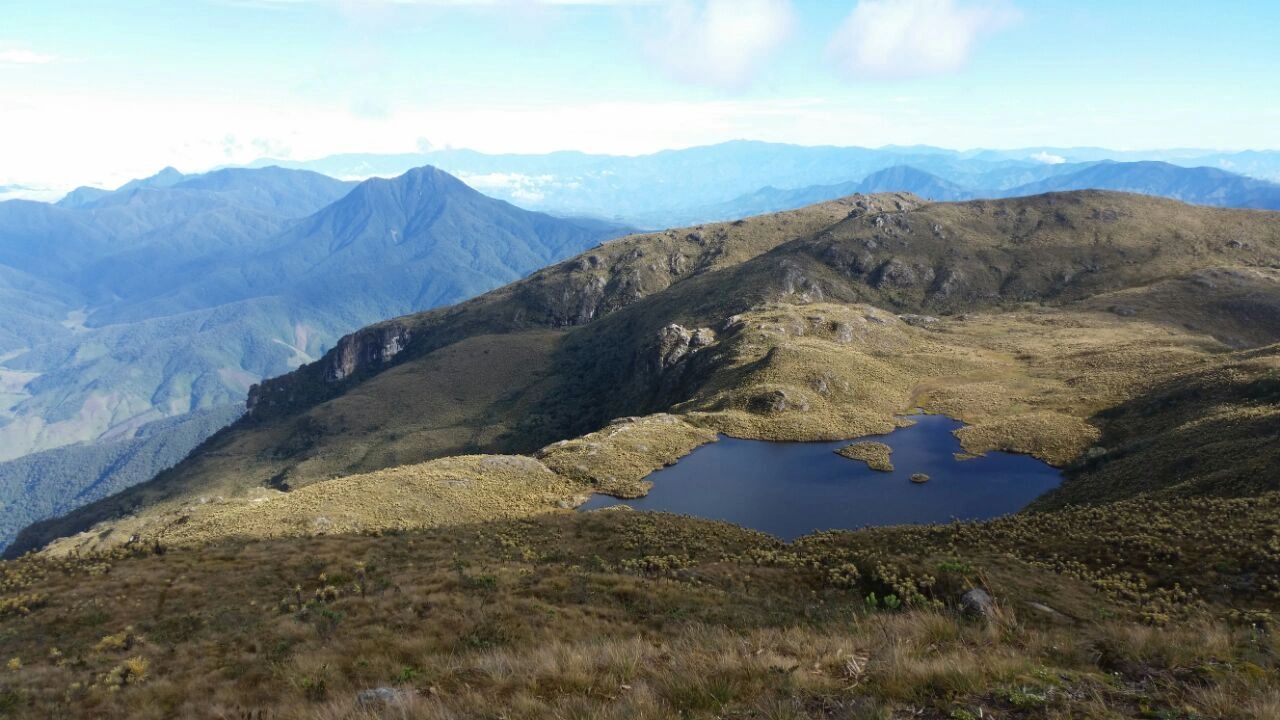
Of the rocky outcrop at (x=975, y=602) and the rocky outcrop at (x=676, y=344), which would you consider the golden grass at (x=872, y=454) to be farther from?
the rocky outcrop at (x=676, y=344)

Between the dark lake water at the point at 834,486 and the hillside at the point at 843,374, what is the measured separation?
3.10 meters

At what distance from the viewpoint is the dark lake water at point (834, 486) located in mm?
48750

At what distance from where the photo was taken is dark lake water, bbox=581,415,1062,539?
1919 inches

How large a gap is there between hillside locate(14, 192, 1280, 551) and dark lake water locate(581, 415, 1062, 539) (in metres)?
3.10

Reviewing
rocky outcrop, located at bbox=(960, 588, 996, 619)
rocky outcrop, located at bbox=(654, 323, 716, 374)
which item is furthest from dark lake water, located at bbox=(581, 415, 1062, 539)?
rocky outcrop, located at bbox=(654, 323, 716, 374)

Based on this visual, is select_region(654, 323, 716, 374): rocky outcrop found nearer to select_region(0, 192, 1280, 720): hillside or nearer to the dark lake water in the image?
select_region(0, 192, 1280, 720): hillside

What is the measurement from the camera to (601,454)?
64375 mm

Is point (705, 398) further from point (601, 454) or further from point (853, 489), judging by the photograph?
point (853, 489)

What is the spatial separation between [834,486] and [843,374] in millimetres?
33876

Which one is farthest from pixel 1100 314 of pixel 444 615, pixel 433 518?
pixel 444 615

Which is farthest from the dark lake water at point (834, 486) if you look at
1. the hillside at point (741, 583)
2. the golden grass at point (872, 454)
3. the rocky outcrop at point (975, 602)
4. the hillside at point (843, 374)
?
the rocky outcrop at point (975, 602)

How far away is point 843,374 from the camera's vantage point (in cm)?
8588

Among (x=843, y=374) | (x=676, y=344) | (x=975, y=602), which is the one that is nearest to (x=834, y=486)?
(x=843, y=374)

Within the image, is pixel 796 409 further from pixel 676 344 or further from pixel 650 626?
pixel 650 626
